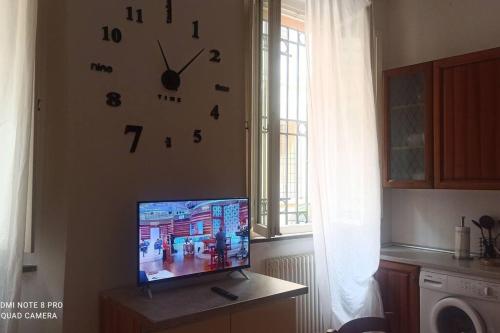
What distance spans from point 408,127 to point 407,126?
0.01m

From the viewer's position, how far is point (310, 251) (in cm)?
307

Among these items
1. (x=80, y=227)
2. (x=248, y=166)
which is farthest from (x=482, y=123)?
(x=80, y=227)

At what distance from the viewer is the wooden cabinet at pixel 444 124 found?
2.70 m

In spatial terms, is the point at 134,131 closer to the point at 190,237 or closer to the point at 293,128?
the point at 190,237

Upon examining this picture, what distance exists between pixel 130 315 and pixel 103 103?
3.28ft

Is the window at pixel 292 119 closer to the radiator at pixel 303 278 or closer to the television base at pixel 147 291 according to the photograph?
the radiator at pixel 303 278

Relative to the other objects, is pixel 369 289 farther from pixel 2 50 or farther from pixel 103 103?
pixel 2 50

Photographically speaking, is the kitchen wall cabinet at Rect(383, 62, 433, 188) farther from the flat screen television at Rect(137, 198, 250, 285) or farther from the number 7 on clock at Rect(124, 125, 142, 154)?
Answer: the number 7 on clock at Rect(124, 125, 142, 154)

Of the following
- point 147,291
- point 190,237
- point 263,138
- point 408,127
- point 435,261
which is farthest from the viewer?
point 408,127

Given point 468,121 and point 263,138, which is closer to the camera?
point 263,138

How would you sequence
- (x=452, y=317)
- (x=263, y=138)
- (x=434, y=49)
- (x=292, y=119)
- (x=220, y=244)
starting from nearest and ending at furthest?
(x=220, y=244), (x=263, y=138), (x=452, y=317), (x=292, y=119), (x=434, y=49)

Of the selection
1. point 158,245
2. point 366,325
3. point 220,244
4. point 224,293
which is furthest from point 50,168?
point 366,325

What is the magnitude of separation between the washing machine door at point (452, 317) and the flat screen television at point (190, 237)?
138 cm

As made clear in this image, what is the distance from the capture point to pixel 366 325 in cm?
175
